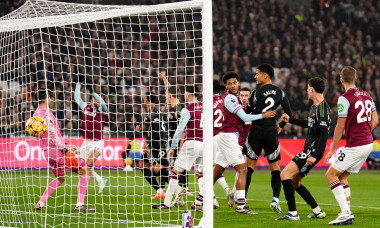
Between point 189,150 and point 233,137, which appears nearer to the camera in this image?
point 233,137

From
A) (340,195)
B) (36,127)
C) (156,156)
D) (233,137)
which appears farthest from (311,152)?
(156,156)

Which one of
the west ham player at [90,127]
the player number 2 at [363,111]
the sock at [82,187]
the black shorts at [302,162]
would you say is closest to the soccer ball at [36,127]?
the sock at [82,187]

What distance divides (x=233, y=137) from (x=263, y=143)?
1.44ft

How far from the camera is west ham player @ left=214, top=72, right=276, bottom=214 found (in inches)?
326

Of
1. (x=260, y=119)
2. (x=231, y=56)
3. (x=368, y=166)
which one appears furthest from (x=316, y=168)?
(x=260, y=119)

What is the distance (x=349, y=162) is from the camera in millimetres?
7266

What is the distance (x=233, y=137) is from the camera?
28.0ft

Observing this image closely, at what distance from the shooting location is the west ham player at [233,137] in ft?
27.1

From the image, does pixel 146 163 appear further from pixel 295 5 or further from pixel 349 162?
pixel 295 5

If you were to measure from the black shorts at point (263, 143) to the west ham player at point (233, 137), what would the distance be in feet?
0.68

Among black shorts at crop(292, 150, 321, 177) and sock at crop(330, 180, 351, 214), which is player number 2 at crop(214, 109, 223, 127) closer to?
black shorts at crop(292, 150, 321, 177)

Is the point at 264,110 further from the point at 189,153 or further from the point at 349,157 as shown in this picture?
the point at 349,157

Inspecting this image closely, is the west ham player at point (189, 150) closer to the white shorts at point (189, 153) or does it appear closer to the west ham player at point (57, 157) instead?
the white shorts at point (189, 153)

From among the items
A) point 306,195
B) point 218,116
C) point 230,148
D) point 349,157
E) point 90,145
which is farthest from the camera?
point 90,145
